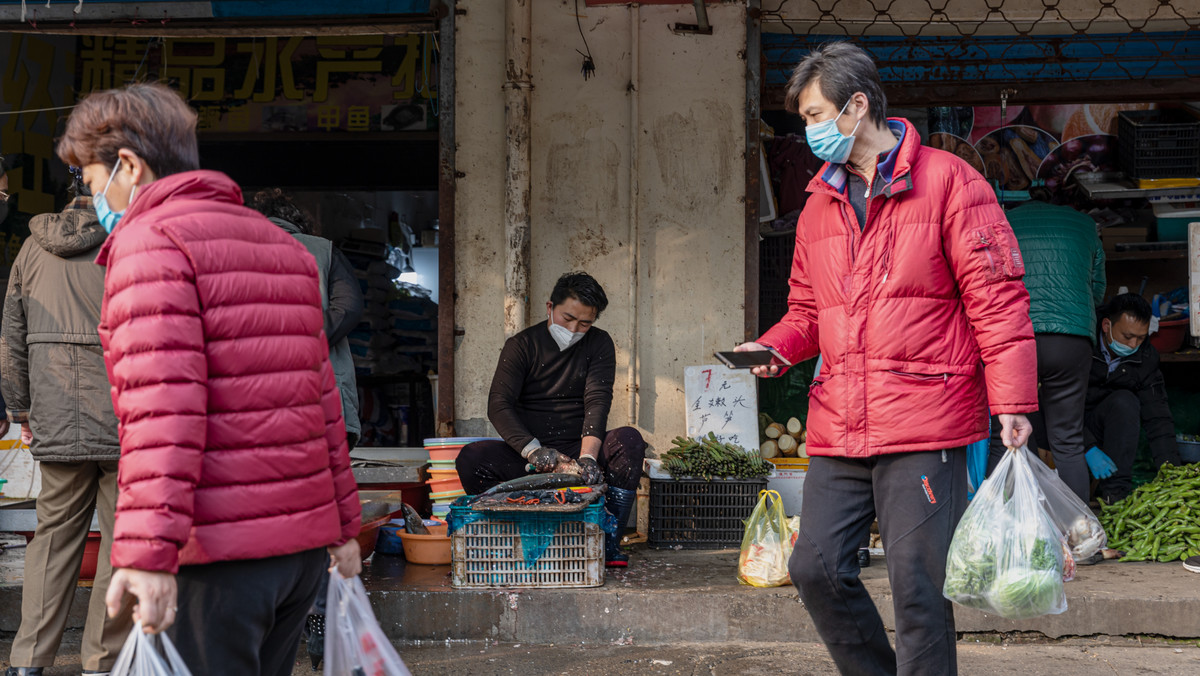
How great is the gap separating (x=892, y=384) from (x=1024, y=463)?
1.40ft

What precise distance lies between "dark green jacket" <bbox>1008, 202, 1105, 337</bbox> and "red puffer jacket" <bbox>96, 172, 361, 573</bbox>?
4491 millimetres

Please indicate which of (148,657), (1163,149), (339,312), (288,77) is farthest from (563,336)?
(1163,149)

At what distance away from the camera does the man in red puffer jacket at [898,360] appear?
2855 millimetres

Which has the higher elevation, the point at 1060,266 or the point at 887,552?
the point at 1060,266

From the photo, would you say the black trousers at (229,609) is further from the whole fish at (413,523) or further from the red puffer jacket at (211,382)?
the whole fish at (413,523)

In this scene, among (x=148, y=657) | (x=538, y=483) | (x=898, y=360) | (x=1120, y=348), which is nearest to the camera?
(x=148, y=657)

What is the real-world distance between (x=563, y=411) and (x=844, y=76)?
290 cm

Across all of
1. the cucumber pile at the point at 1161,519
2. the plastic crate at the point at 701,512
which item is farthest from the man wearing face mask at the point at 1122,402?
the plastic crate at the point at 701,512

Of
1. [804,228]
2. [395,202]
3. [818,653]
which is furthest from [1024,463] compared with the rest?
[395,202]

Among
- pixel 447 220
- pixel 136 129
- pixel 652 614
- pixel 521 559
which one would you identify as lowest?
pixel 652 614

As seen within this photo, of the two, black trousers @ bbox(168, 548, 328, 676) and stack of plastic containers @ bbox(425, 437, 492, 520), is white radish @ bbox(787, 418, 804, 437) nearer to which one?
stack of plastic containers @ bbox(425, 437, 492, 520)

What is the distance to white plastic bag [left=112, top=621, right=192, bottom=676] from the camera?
1921 mm

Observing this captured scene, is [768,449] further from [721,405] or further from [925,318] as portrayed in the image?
[925,318]

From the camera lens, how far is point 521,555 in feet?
15.1
